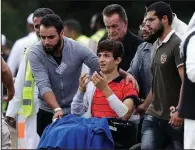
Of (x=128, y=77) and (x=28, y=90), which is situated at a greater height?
(x=128, y=77)

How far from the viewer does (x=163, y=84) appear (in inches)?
368

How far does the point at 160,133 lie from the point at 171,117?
499 mm

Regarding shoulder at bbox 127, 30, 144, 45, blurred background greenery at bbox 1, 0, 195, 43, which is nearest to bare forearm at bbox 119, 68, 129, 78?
shoulder at bbox 127, 30, 144, 45

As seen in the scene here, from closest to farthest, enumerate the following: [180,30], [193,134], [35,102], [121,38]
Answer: [193,134], [180,30], [121,38], [35,102]

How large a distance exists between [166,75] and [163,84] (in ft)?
0.32

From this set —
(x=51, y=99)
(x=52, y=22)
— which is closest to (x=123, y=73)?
(x=51, y=99)

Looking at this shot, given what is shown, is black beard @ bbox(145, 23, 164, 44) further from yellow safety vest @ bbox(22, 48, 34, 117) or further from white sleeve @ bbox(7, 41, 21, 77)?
white sleeve @ bbox(7, 41, 21, 77)

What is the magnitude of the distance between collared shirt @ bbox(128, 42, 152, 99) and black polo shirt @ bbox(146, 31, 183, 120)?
79 centimetres

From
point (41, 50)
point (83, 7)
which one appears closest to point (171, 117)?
point (41, 50)

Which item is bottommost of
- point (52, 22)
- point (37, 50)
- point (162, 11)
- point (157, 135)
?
point (157, 135)

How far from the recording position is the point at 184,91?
8.59 metres

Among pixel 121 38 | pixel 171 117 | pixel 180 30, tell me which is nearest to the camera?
pixel 171 117

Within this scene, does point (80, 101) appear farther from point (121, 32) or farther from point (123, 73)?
point (121, 32)

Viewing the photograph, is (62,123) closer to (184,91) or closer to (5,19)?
(184,91)
